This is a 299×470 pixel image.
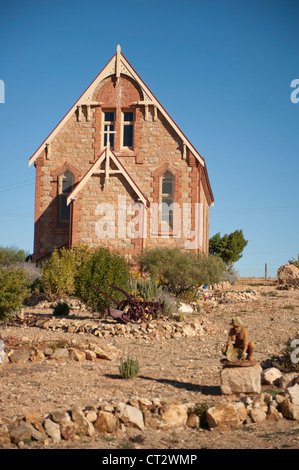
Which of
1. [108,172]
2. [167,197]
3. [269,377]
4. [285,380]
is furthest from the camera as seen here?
[167,197]

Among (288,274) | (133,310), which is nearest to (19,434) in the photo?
(133,310)

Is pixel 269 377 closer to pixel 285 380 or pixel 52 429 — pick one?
pixel 285 380

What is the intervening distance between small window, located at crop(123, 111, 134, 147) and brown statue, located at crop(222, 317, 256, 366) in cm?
2070

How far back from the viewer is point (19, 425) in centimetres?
639

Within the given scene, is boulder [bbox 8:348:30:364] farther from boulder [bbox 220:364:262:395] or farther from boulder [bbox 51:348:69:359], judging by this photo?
boulder [bbox 220:364:262:395]

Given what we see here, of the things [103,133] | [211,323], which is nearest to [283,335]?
[211,323]

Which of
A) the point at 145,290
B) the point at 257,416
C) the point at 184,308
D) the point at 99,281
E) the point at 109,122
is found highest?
the point at 109,122

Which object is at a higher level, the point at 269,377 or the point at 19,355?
the point at 19,355

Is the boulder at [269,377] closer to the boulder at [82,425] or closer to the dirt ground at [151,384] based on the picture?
the dirt ground at [151,384]

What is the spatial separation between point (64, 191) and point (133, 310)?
1438 centimetres

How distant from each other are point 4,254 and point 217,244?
1894 centimetres

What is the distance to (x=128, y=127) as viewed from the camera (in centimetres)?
2816

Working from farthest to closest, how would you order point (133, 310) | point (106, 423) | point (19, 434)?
point (133, 310) → point (106, 423) → point (19, 434)

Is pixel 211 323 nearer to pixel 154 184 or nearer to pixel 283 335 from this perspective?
pixel 283 335
